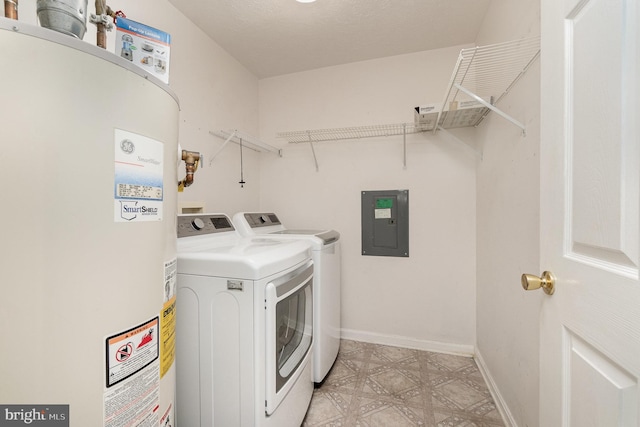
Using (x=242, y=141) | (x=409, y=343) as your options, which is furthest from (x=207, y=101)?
(x=409, y=343)

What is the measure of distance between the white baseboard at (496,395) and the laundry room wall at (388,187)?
203 millimetres

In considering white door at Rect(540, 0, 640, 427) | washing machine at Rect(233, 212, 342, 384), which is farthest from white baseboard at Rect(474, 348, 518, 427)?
washing machine at Rect(233, 212, 342, 384)

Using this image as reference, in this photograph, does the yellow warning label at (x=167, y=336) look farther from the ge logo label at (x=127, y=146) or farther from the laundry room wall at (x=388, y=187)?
the laundry room wall at (x=388, y=187)

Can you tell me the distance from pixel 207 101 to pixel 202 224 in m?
1.05

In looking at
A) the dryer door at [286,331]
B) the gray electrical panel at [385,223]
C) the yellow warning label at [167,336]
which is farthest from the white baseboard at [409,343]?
the yellow warning label at [167,336]

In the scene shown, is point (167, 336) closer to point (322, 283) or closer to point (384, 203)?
point (322, 283)

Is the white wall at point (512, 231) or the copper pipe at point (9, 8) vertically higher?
the copper pipe at point (9, 8)

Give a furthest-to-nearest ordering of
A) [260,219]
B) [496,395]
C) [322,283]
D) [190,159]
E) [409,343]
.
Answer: [409,343], [260,219], [322,283], [496,395], [190,159]

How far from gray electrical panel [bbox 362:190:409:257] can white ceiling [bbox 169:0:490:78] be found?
123 centimetres

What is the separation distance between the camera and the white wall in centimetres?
122

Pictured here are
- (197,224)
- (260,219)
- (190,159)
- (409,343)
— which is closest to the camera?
(190,159)

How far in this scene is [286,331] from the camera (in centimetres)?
137

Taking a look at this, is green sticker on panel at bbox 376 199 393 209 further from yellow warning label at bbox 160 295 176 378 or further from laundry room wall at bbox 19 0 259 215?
yellow warning label at bbox 160 295 176 378

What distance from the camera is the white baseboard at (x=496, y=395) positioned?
4.82 ft
